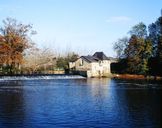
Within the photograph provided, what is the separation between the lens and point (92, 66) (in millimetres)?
91500

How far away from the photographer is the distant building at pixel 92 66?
297 feet

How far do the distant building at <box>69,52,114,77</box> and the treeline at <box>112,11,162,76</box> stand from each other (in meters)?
8.39

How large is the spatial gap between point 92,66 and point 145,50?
15.6 meters

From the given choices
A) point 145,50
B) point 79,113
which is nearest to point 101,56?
point 145,50

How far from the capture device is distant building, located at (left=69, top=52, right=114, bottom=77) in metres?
90.5

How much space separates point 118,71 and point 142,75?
12931 millimetres

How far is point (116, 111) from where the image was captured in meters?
28.4

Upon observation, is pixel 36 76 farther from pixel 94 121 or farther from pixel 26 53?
pixel 94 121

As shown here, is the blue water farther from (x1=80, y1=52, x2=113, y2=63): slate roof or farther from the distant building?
(x1=80, y1=52, x2=113, y2=63): slate roof

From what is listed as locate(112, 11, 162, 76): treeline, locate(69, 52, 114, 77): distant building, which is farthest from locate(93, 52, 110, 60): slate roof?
locate(112, 11, 162, 76): treeline

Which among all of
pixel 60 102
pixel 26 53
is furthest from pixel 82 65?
pixel 60 102

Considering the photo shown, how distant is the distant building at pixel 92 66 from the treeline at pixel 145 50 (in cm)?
839

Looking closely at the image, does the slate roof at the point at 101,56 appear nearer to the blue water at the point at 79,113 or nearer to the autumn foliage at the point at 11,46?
the autumn foliage at the point at 11,46

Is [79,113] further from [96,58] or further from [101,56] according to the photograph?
[101,56]
